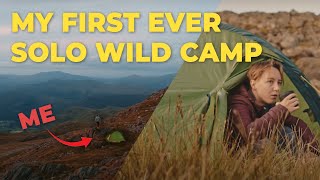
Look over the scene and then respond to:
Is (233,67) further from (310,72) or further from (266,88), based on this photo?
(310,72)

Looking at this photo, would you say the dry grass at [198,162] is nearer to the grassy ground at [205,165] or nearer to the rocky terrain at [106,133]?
the grassy ground at [205,165]

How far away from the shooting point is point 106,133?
710cm

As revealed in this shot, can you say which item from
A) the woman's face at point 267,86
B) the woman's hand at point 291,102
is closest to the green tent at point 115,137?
the woman's face at point 267,86

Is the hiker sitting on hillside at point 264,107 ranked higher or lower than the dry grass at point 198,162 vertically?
higher

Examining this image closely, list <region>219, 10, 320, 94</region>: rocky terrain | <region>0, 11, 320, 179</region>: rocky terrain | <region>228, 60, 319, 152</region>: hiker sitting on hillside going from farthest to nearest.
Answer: <region>219, 10, 320, 94</region>: rocky terrain → <region>228, 60, 319, 152</region>: hiker sitting on hillside → <region>0, 11, 320, 179</region>: rocky terrain

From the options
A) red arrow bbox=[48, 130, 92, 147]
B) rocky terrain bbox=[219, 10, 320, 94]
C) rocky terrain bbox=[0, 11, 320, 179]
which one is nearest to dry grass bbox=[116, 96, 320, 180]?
rocky terrain bbox=[0, 11, 320, 179]

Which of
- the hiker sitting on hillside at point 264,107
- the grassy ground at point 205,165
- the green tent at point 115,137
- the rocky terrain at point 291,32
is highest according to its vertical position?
the rocky terrain at point 291,32

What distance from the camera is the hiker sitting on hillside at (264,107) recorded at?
6809 mm

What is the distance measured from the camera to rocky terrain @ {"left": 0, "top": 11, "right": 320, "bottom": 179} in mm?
6410

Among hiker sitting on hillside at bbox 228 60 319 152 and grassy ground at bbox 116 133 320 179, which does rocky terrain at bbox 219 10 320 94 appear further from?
grassy ground at bbox 116 133 320 179

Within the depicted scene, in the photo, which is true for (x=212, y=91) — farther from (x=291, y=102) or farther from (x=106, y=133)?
(x=106, y=133)

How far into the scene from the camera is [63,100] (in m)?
7.36

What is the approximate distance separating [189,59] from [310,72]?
7.01ft

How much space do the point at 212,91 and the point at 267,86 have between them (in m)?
0.70
